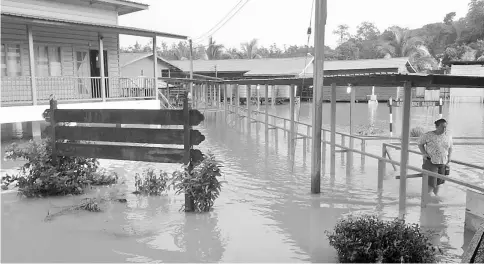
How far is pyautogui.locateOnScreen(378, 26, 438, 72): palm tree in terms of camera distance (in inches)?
2016

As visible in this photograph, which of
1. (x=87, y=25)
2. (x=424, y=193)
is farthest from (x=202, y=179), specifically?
(x=87, y=25)

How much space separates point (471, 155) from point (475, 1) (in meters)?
58.1

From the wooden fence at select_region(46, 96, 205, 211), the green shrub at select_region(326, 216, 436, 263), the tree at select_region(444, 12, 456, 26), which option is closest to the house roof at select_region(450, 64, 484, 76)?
the tree at select_region(444, 12, 456, 26)

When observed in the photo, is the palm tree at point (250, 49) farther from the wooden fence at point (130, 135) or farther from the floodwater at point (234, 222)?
the wooden fence at point (130, 135)

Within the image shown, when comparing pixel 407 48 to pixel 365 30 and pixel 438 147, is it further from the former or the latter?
pixel 438 147

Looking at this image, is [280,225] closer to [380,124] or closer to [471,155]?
[471,155]

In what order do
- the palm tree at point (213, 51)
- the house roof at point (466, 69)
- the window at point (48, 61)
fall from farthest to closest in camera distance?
1. the palm tree at point (213, 51)
2. the house roof at point (466, 69)
3. the window at point (48, 61)

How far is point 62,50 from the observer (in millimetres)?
17969

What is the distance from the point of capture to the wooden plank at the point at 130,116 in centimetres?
696

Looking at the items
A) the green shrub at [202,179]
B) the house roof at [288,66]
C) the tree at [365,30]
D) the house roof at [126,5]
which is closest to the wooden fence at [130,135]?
the green shrub at [202,179]

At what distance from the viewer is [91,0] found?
1883 centimetres

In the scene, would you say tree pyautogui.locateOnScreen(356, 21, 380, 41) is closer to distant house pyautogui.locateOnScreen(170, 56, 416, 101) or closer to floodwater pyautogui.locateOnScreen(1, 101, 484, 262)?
distant house pyautogui.locateOnScreen(170, 56, 416, 101)

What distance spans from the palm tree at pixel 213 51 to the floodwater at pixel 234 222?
169 ft

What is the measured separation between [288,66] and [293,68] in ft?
4.03
